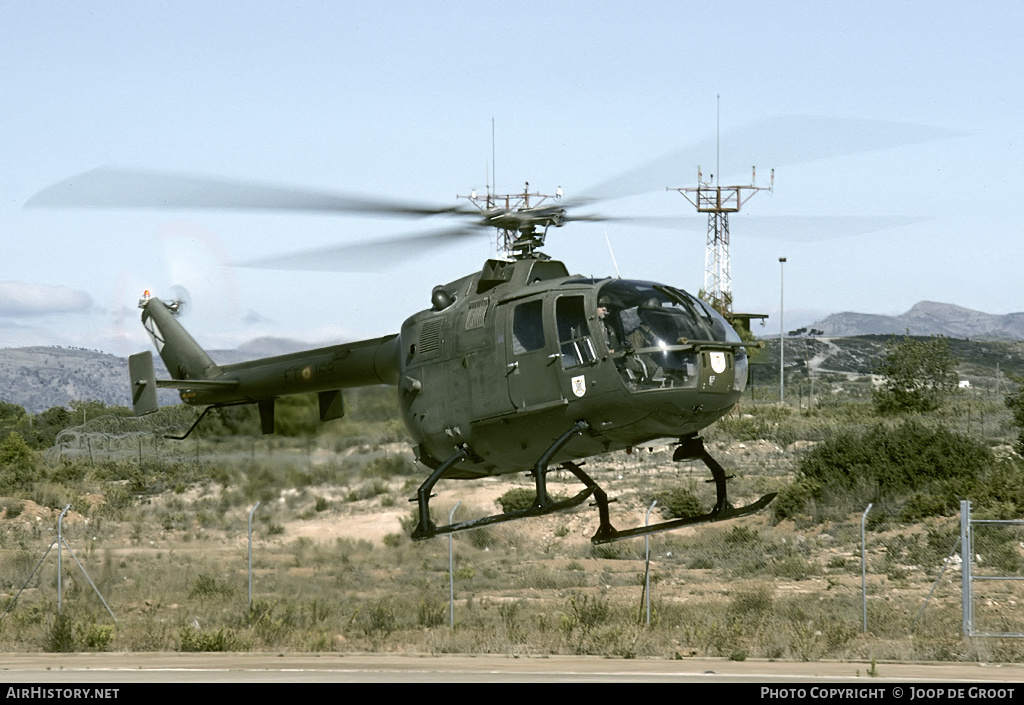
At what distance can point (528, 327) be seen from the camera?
15.1 metres

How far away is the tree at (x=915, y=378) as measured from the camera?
55.3 meters

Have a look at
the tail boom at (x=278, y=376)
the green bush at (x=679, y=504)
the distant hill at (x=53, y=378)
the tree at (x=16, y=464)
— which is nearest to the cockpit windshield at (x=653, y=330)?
the tail boom at (x=278, y=376)

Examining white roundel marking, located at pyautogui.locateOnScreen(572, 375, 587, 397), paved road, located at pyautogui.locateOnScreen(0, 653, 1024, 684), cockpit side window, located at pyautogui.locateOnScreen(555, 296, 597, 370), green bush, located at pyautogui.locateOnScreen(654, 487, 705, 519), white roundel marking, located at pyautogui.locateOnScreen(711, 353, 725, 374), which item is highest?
cockpit side window, located at pyautogui.locateOnScreen(555, 296, 597, 370)

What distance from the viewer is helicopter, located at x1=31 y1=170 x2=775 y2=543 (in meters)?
14.3

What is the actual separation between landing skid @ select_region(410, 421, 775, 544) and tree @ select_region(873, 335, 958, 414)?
4149 centimetres

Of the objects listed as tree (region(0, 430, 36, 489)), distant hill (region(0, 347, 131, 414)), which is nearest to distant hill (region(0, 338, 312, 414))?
distant hill (region(0, 347, 131, 414))

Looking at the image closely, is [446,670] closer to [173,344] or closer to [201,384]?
[201,384]

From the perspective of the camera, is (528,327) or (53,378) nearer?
(528,327)

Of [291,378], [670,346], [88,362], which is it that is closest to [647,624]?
[291,378]

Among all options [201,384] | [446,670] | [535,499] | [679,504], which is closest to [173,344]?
[201,384]

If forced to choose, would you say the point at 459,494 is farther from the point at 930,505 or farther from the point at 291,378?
the point at 291,378

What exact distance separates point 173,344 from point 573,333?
9924 mm

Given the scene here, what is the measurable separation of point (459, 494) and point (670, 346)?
73.5ft

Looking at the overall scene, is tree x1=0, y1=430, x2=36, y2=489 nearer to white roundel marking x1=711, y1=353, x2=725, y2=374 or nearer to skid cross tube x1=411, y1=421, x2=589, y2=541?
skid cross tube x1=411, y1=421, x2=589, y2=541
